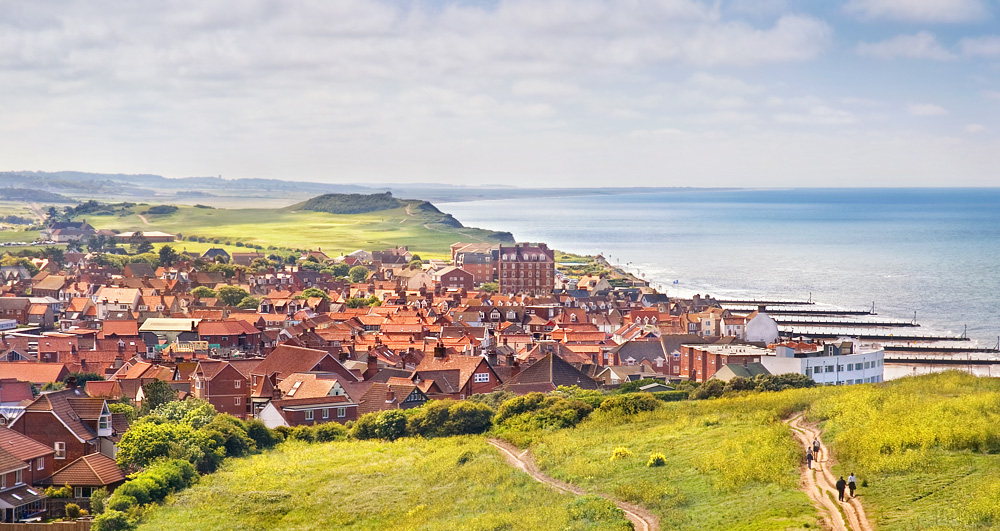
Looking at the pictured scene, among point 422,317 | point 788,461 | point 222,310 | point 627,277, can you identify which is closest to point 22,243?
point 627,277

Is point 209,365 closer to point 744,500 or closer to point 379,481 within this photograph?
point 379,481

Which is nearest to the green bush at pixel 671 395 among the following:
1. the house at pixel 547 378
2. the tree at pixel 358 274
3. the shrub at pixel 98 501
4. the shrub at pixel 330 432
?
the house at pixel 547 378

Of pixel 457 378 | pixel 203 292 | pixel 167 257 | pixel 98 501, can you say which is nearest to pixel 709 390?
pixel 457 378

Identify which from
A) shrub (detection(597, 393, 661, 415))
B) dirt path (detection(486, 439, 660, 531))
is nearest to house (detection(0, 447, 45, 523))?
dirt path (detection(486, 439, 660, 531))

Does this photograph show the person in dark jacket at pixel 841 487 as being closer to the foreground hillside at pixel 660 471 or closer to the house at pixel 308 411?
the foreground hillside at pixel 660 471

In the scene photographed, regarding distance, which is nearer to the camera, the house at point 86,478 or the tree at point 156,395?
the house at point 86,478

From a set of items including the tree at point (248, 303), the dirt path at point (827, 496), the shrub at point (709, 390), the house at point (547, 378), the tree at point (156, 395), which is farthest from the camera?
the tree at point (248, 303)

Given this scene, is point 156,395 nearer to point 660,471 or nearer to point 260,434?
point 260,434
